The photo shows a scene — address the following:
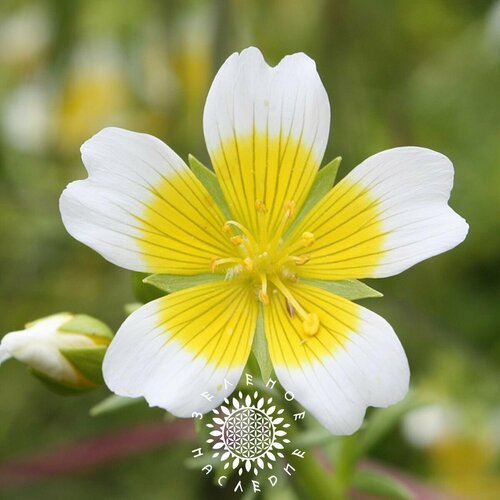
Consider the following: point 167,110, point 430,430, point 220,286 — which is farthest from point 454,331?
point 220,286

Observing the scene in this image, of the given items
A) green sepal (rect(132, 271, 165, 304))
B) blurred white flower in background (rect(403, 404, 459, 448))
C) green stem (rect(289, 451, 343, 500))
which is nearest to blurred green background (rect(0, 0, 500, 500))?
blurred white flower in background (rect(403, 404, 459, 448))

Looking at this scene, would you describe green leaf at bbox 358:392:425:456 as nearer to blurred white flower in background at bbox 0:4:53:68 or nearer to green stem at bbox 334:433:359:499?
green stem at bbox 334:433:359:499

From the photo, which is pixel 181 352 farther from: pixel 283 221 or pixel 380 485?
pixel 380 485

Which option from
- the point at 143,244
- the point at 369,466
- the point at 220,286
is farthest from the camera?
the point at 369,466

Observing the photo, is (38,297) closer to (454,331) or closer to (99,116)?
(99,116)

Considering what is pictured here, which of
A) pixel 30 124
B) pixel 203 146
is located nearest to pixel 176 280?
pixel 203 146

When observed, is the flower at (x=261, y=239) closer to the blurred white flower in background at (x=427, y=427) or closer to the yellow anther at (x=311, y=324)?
the yellow anther at (x=311, y=324)
